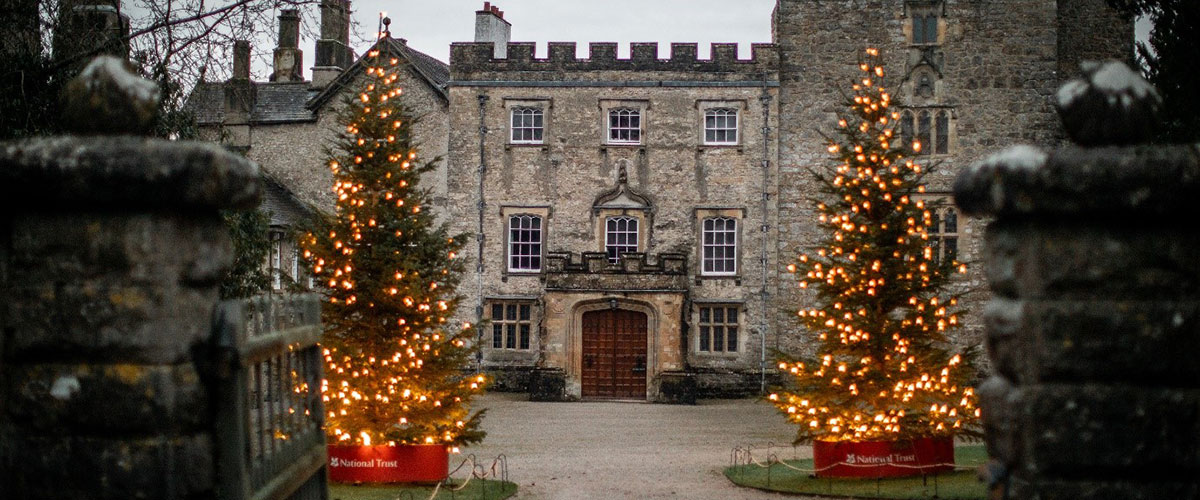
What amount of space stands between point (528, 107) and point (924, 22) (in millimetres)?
10120

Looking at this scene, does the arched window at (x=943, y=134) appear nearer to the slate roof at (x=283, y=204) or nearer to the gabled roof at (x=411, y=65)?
the gabled roof at (x=411, y=65)

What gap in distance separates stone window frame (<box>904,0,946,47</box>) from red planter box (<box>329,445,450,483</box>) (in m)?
20.7

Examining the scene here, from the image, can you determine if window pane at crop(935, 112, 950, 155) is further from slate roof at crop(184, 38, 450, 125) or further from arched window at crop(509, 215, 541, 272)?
slate roof at crop(184, 38, 450, 125)

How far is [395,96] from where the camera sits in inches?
671

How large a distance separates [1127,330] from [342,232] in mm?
13048

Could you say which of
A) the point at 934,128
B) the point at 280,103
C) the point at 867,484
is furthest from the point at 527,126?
the point at 867,484

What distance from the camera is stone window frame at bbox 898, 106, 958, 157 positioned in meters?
32.0

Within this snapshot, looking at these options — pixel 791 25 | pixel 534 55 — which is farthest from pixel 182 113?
pixel 791 25

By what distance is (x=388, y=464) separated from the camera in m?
15.8

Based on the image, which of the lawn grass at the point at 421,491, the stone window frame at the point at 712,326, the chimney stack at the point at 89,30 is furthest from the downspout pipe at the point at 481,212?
the chimney stack at the point at 89,30

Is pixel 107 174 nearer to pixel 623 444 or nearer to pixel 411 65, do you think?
pixel 623 444

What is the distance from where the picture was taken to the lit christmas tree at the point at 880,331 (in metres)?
16.3

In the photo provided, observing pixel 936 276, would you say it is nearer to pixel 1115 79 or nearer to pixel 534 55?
pixel 1115 79

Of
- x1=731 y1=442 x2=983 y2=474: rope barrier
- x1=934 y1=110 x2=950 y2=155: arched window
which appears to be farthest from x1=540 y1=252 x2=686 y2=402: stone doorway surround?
x1=731 y1=442 x2=983 y2=474: rope barrier
